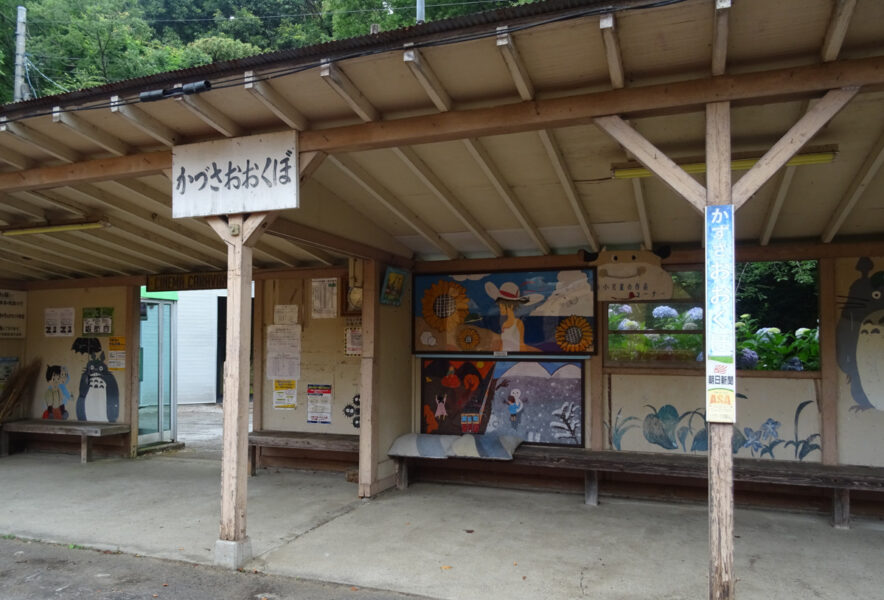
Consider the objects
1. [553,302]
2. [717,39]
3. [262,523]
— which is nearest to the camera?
[717,39]

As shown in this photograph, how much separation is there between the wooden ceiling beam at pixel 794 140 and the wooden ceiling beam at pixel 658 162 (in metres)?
0.20

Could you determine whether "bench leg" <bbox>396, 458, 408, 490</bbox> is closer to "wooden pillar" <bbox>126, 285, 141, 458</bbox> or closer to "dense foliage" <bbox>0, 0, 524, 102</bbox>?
"wooden pillar" <bbox>126, 285, 141, 458</bbox>

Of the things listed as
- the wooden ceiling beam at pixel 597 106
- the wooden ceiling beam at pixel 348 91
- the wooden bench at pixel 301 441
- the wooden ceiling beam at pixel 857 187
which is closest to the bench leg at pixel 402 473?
the wooden bench at pixel 301 441

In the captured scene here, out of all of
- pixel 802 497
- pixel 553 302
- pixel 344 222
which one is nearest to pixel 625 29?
pixel 344 222

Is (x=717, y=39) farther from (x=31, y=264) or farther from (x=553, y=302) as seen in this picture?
(x=31, y=264)

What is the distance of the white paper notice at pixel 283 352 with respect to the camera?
8.00 metres

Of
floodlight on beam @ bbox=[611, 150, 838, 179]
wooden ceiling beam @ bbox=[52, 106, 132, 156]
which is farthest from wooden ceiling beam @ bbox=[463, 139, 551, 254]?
wooden ceiling beam @ bbox=[52, 106, 132, 156]

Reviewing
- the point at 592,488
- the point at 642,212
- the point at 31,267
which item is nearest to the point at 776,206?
the point at 642,212

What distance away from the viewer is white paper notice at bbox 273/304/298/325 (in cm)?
804

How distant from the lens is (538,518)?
5.86 m

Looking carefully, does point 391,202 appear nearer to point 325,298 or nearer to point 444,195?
point 444,195

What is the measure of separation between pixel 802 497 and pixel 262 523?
5065 mm

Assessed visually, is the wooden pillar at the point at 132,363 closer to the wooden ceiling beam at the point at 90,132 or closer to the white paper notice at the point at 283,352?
the white paper notice at the point at 283,352

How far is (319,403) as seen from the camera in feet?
25.8
